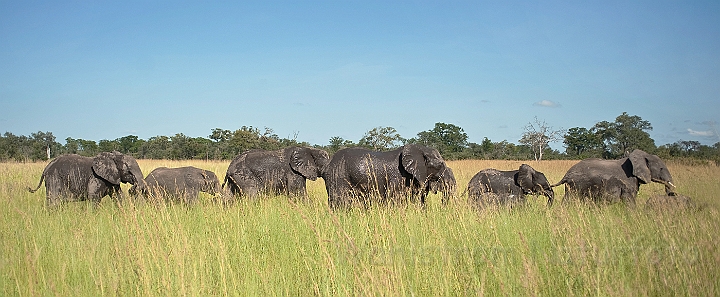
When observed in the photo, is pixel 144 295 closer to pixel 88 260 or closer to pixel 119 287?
pixel 119 287

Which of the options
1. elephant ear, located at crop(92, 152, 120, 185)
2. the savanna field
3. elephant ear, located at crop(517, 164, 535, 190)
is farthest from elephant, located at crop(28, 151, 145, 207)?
elephant ear, located at crop(517, 164, 535, 190)

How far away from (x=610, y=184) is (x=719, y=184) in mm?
2329

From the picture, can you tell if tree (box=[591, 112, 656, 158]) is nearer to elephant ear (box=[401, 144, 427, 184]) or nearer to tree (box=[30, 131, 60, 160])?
elephant ear (box=[401, 144, 427, 184])

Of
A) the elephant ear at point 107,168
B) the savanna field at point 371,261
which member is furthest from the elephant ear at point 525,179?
the elephant ear at point 107,168

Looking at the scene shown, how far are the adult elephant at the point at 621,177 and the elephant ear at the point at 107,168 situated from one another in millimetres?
7916

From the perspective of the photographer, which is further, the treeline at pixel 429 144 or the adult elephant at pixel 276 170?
the treeline at pixel 429 144

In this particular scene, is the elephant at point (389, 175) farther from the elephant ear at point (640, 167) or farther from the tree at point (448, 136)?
the tree at point (448, 136)

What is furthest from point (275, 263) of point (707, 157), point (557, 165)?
point (557, 165)

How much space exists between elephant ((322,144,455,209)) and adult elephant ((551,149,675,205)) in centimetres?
298

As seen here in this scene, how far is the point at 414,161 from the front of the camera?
730 cm

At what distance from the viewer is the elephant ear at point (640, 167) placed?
8.91 meters

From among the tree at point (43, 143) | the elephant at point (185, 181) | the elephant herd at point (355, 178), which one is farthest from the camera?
the tree at point (43, 143)

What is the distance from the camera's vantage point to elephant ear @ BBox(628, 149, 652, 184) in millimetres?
8914

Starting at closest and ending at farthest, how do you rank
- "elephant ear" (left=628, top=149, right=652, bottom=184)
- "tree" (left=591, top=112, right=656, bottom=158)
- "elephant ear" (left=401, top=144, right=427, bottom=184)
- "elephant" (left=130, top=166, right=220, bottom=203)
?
"elephant ear" (left=401, top=144, right=427, bottom=184) < "elephant ear" (left=628, top=149, right=652, bottom=184) < "elephant" (left=130, top=166, right=220, bottom=203) < "tree" (left=591, top=112, right=656, bottom=158)
